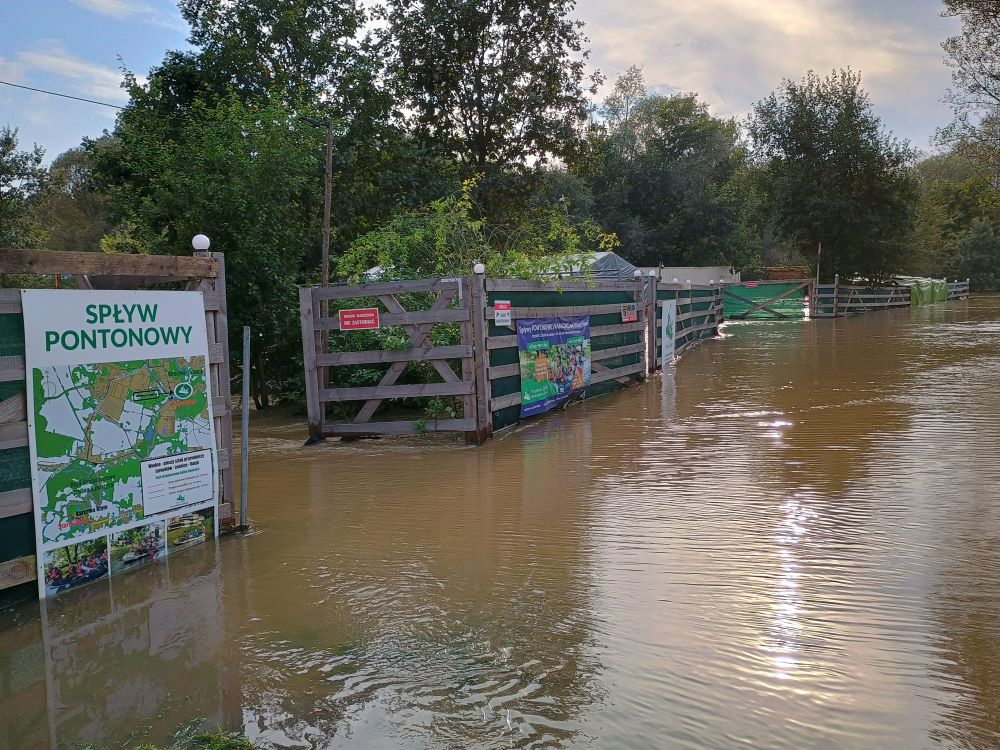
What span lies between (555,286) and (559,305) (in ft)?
1.29

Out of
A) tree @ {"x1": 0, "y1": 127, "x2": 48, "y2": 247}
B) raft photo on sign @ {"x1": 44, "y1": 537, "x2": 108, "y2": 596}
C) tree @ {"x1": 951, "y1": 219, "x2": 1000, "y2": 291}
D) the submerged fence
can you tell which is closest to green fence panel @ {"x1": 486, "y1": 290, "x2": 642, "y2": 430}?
the submerged fence

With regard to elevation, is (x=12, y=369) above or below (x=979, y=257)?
below

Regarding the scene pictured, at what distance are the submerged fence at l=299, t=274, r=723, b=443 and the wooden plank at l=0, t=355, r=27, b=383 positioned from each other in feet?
17.5

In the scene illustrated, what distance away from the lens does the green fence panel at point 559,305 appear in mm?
10820

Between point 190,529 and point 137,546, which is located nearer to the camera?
point 137,546

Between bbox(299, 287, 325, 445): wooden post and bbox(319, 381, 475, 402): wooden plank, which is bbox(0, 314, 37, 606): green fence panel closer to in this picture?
bbox(319, 381, 475, 402): wooden plank

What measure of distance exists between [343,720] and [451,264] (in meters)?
10.5

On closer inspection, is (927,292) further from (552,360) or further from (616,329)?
(552,360)

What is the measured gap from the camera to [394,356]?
→ 1054 centimetres

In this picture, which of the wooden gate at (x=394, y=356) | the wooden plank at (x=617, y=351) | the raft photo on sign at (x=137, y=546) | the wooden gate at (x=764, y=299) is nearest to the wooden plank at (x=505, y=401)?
the wooden gate at (x=394, y=356)

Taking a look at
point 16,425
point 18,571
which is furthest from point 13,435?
point 18,571

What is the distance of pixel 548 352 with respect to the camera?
1209cm

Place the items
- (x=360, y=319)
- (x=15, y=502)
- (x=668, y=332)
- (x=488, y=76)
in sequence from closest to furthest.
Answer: (x=15, y=502), (x=360, y=319), (x=668, y=332), (x=488, y=76)

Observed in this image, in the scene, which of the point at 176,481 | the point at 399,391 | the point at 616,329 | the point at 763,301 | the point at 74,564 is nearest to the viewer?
the point at 74,564
